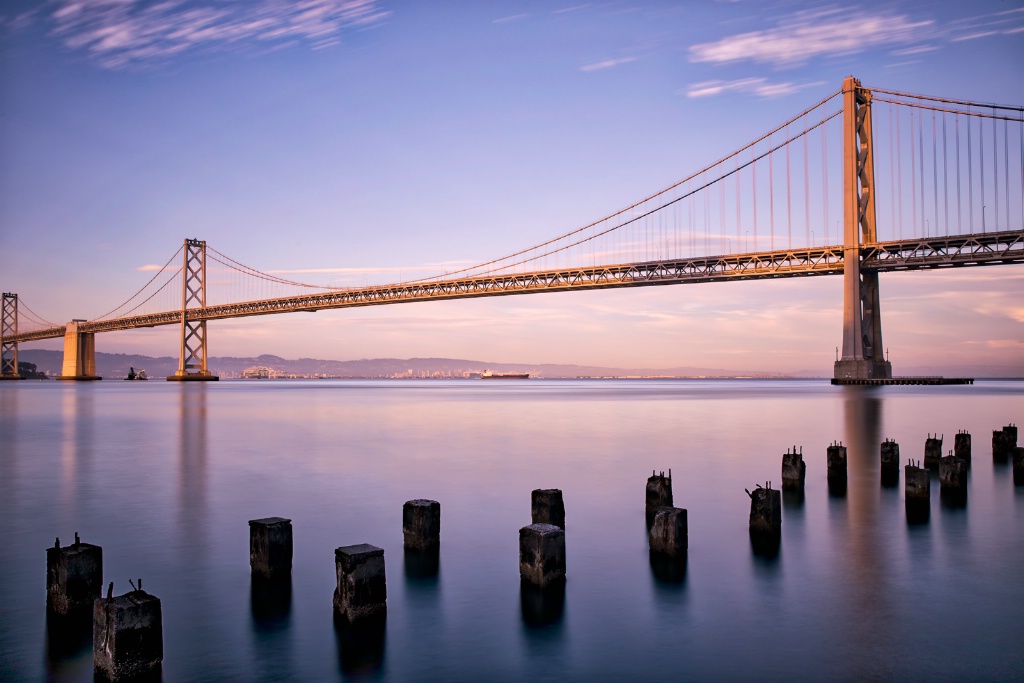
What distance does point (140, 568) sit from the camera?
6.50 m

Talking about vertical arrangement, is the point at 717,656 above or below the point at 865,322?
below

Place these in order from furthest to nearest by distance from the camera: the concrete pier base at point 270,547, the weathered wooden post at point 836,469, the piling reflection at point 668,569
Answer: the weathered wooden post at point 836,469 → the piling reflection at point 668,569 → the concrete pier base at point 270,547

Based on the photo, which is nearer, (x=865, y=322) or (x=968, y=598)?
(x=968, y=598)

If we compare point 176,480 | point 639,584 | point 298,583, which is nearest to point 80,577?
point 298,583

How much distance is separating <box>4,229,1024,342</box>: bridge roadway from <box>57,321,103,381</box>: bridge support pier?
4556 mm

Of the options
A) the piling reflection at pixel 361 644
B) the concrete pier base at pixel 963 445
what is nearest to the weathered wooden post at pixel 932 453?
the concrete pier base at pixel 963 445

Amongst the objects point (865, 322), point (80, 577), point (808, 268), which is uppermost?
point (808, 268)

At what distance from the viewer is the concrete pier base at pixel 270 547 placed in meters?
5.65

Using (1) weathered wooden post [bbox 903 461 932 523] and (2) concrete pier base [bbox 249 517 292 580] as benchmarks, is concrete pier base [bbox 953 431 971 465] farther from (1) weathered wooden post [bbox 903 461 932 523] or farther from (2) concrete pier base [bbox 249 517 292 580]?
(2) concrete pier base [bbox 249 517 292 580]

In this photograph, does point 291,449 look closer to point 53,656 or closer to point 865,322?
point 53,656

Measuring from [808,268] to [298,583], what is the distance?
49.0 m

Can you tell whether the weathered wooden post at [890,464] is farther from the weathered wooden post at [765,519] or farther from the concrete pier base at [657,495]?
the concrete pier base at [657,495]

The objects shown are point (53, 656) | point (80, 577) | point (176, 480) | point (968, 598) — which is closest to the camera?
point (53, 656)

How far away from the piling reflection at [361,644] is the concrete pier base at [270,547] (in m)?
1.06
